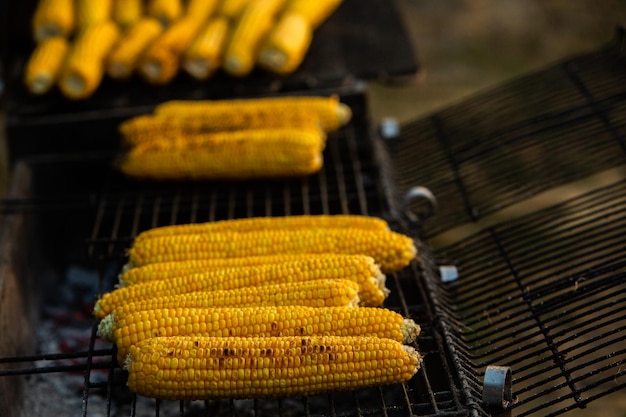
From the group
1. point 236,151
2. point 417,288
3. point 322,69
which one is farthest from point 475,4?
point 417,288

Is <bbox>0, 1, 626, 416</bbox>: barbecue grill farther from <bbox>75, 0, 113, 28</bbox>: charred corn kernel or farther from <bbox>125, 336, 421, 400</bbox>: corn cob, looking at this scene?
<bbox>75, 0, 113, 28</bbox>: charred corn kernel

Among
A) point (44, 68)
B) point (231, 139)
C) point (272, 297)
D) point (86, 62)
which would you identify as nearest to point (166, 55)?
point (86, 62)

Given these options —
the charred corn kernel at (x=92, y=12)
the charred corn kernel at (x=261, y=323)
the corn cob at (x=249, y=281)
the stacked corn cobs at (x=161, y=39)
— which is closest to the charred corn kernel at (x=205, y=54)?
the stacked corn cobs at (x=161, y=39)

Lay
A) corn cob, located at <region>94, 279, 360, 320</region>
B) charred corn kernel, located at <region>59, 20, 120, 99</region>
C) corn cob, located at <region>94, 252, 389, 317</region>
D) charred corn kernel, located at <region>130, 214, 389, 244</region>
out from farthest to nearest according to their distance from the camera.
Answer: charred corn kernel, located at <region>59, 20, 120, 99</region>
charred corn kernel, located at <region>130, 214, 389, 244</region>
corn cob, located at <region>94, 252, 389, 317</region>
corn cob, located at <region>94, 279, 360, 320</region>

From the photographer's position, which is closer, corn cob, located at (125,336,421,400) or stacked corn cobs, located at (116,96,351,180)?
corn cob, located at (125,336,421,400)

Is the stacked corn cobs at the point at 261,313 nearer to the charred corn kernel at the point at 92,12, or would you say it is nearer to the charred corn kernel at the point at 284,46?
the charred corn kernel at the point at 284,46

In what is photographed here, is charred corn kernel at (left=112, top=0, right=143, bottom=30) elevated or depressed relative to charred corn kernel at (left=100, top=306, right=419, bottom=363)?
Result: elevated

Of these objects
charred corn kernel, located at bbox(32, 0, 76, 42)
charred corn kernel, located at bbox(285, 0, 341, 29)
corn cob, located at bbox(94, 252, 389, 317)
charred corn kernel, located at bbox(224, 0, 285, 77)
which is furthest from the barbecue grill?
charred corn kernel, located at bbox(32, 0, 76, 42)
